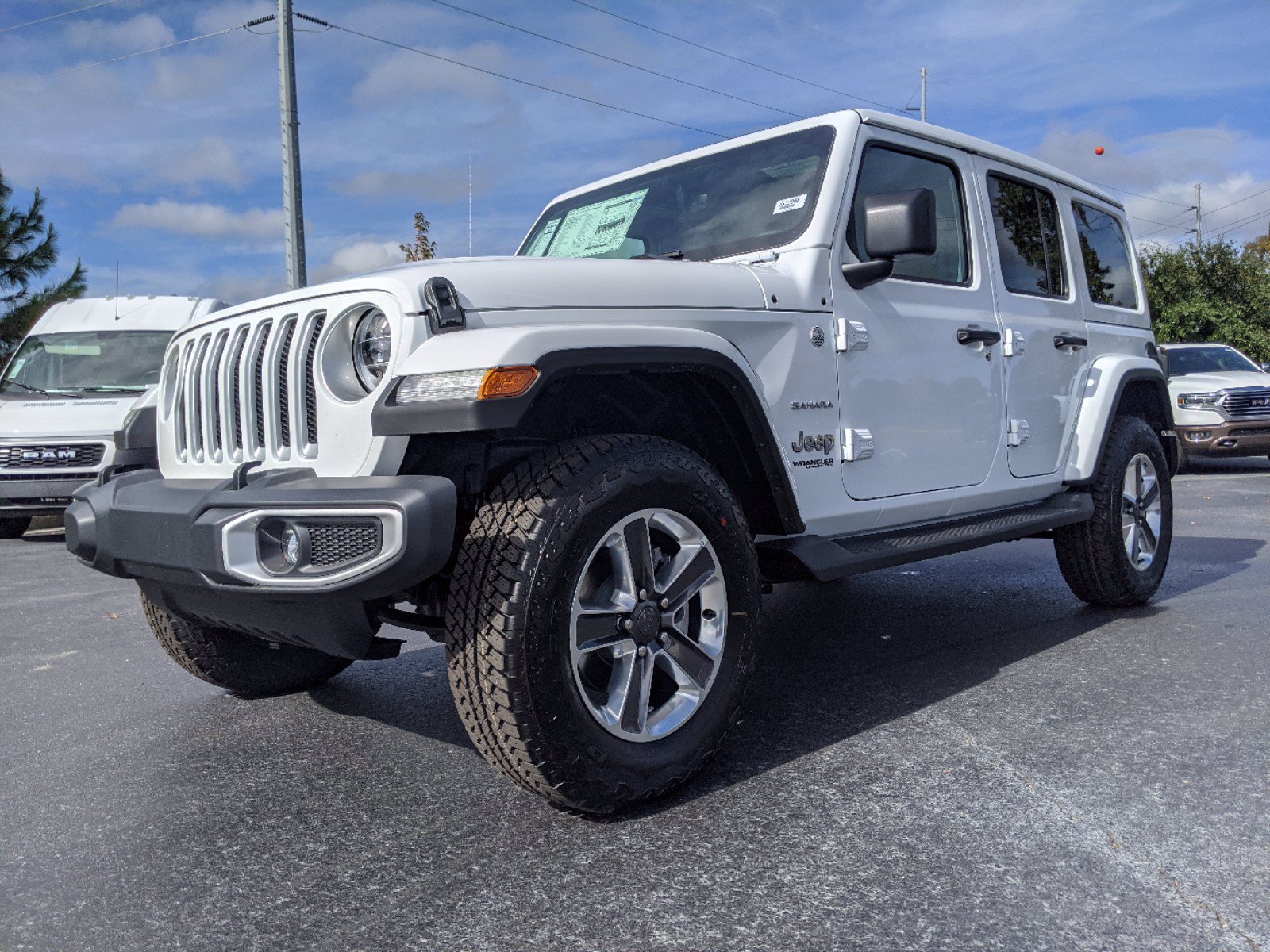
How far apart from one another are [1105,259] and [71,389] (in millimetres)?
8726

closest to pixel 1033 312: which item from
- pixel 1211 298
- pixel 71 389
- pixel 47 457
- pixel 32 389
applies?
pixel 47 457

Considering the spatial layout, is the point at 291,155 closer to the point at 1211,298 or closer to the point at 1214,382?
the point at 1214,382

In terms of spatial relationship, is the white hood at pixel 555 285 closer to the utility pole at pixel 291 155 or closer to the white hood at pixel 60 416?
the white hood at pixel 60 416

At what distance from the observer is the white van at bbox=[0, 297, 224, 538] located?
8992 mm

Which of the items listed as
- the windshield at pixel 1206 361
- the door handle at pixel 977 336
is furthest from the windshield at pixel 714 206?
the windshield at pixel 1206 361

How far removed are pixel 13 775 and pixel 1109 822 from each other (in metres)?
3.01

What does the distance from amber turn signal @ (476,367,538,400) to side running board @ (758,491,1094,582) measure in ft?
3.68

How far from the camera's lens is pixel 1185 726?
332 cm

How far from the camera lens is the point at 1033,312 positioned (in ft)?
14.8

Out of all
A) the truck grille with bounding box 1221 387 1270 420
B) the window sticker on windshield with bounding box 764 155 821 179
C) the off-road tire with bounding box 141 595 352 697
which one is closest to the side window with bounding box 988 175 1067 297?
the window sticker on windshield with bounding box 764 155 821 179

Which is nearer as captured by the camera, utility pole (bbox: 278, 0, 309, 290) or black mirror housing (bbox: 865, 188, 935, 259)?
black mirror housing (bbox: 865, 188, 935, 259)

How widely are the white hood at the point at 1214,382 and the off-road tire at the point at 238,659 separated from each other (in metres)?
12.1

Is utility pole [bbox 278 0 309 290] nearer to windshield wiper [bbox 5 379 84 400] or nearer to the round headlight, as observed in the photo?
windshield wiper [bbox 5 379 84 400]

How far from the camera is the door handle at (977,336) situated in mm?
3957
